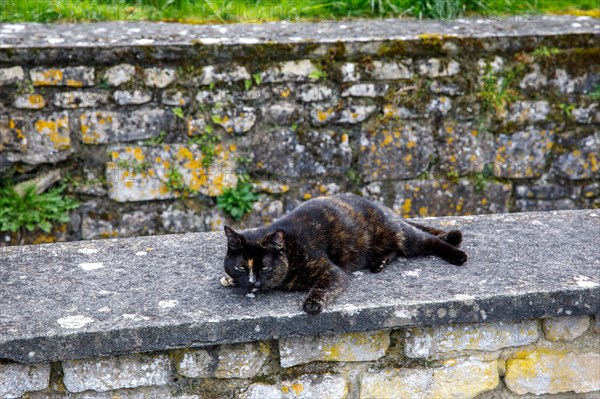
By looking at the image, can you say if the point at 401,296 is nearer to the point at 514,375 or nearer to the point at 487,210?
the point at 514,375

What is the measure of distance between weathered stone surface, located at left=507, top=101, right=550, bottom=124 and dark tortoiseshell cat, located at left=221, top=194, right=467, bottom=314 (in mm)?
2156

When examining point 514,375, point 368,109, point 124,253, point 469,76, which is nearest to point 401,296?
point 514,375

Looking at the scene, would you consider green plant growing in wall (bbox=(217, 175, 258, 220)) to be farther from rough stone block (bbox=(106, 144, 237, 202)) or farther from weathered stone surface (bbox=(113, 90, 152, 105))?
weathered stone surface (bbox=(113, 90, 152, 105))

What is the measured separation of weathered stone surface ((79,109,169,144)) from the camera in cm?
475

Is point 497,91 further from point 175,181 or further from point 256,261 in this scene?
point 256,261

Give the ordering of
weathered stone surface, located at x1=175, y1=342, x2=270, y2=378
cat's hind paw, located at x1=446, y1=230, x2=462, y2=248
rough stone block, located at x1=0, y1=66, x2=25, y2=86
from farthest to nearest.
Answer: rough stone block, located at x1=0, y1=66, x2=25, y2=86, cat's hind paw, located at x1=446, y1=230, x2=462, y2=248, weathered stone surface, located at x1=175, y1=342, x2=270, y2=378

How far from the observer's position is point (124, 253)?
125 inches

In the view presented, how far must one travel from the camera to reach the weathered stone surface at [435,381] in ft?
9.07

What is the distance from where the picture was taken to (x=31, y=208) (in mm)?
4828

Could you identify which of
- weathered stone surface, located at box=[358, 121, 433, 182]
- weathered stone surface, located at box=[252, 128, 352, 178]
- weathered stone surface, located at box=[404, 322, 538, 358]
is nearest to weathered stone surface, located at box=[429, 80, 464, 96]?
weathered stone surface, located at box=[358, 121, 433, 182]

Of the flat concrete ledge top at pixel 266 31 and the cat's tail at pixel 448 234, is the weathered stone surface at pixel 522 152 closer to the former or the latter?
the flat concrete ledge top at pixel 266 31

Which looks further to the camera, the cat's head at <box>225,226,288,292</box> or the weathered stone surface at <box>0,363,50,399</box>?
the cat's head at <box>225,226,288,292</box>

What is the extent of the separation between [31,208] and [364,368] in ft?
9.66

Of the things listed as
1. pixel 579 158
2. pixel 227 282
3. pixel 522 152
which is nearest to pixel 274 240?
pixel 227 282
